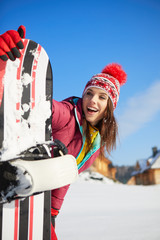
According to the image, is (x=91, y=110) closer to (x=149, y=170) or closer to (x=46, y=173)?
(x=46, y=173)

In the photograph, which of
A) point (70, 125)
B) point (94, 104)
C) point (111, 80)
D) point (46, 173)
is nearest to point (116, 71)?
point (111, 80)

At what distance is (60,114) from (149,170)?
91.1 ft

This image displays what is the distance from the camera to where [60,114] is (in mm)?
1490

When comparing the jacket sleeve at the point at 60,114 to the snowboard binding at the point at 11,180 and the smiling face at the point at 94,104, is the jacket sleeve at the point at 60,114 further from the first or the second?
the snowboard binding at the point at 11,180

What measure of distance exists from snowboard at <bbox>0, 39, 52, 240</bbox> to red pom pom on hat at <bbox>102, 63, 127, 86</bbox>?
3.28ft

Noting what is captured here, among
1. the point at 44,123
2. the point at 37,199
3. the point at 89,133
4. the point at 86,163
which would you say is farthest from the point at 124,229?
the point at 44,123

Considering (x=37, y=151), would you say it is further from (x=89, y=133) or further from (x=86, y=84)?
(x=86, y=84)

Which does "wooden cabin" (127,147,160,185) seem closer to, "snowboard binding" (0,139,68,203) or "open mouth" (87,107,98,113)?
"open mouth" (87,107,98,113)

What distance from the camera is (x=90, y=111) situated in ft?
5.77

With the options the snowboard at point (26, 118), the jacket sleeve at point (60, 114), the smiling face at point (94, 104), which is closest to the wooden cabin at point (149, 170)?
the smiling face at point (94, 104)

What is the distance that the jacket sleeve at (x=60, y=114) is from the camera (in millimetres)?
1448

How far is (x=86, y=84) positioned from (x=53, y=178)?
143cm

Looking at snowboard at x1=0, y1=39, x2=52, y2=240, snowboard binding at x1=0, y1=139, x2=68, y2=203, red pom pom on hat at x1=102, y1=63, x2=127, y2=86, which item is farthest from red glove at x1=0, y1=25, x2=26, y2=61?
red pom pom on hat at x1=102, y1=63, x2=127, y2=86

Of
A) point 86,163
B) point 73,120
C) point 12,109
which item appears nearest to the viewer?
point 12,109
